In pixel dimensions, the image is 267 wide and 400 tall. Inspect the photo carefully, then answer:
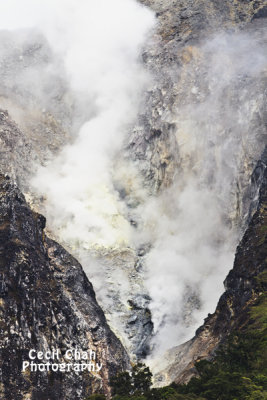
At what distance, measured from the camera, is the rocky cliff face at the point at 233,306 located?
60.8 metres

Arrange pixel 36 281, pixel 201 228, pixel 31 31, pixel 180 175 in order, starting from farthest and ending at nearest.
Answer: pixel 31 31 < pixel 180 175 < pixel 201 228 < pixel 36 281

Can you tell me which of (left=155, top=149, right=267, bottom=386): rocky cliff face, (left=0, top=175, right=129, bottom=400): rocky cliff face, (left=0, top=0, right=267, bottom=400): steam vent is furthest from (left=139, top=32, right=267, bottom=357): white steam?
(left=0, top=175, right=129, bottom=400): rocky cliff face

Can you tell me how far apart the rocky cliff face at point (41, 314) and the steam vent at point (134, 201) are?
14cm

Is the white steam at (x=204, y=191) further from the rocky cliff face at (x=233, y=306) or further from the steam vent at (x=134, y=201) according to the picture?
the rocky cliff face at (x=233, y=306)

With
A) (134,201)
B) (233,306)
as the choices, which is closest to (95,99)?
(134,201)

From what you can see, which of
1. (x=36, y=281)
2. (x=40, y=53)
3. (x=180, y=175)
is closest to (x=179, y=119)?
(x=180, y=175)

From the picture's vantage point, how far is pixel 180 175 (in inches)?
3585

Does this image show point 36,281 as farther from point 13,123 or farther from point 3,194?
point 13,123

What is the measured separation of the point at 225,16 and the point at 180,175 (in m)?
33.2

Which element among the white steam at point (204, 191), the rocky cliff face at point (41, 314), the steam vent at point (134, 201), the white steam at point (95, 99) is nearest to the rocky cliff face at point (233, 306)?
the steam vent at point (134, 201)

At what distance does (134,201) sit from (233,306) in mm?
34272

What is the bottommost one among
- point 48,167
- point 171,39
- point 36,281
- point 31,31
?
point 36,281

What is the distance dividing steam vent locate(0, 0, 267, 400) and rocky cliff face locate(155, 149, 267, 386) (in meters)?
0.20

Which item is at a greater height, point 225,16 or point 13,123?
point 225,16
